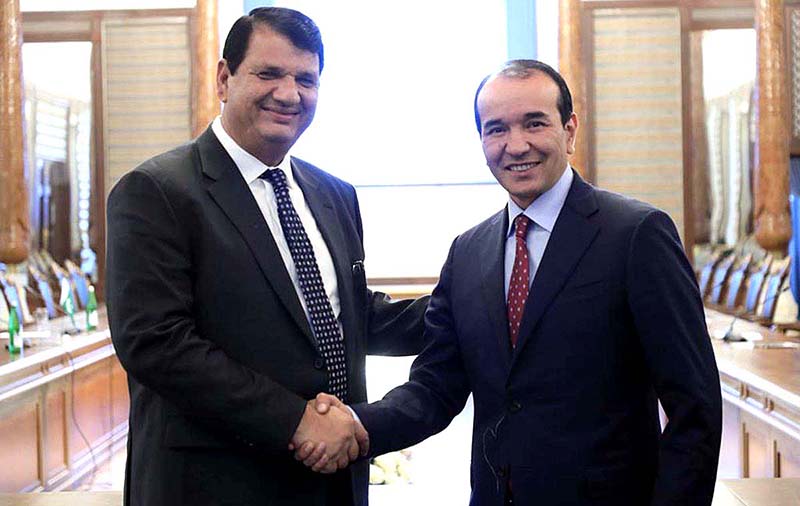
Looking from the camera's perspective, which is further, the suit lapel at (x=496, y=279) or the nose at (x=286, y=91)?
the nose at (x=286, y=91)

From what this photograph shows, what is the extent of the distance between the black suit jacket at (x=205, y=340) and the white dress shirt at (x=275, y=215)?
0.04 meters

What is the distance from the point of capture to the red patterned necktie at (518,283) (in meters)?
2.06

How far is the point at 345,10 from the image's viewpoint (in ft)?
29.2

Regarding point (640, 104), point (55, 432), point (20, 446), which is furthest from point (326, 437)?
point (640, 104)

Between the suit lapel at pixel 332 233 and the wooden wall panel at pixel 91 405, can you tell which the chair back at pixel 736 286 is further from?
the suit lapel at pixel 332 233

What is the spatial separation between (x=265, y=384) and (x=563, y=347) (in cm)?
61

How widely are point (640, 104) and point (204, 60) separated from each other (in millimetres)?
3540

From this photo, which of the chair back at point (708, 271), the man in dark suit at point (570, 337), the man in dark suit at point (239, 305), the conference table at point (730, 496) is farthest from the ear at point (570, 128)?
the chair back at point (708, 271)

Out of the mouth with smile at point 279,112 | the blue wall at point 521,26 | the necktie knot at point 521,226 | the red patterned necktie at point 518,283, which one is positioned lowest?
the red patterned necktie at point 518,283

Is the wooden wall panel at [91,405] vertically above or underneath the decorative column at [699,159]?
underneath

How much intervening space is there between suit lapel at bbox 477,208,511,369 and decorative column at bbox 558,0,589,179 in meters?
6.06

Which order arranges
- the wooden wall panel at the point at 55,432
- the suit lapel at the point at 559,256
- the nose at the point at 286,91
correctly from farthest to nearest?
1. the wooden wall panel at the point at 55,432
2. the nose at the point at 286,91
3. the suit lapel at the point at 559,256

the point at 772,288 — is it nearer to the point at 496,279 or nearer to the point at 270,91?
the point at 496,279

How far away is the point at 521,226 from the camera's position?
2125 millimetres
